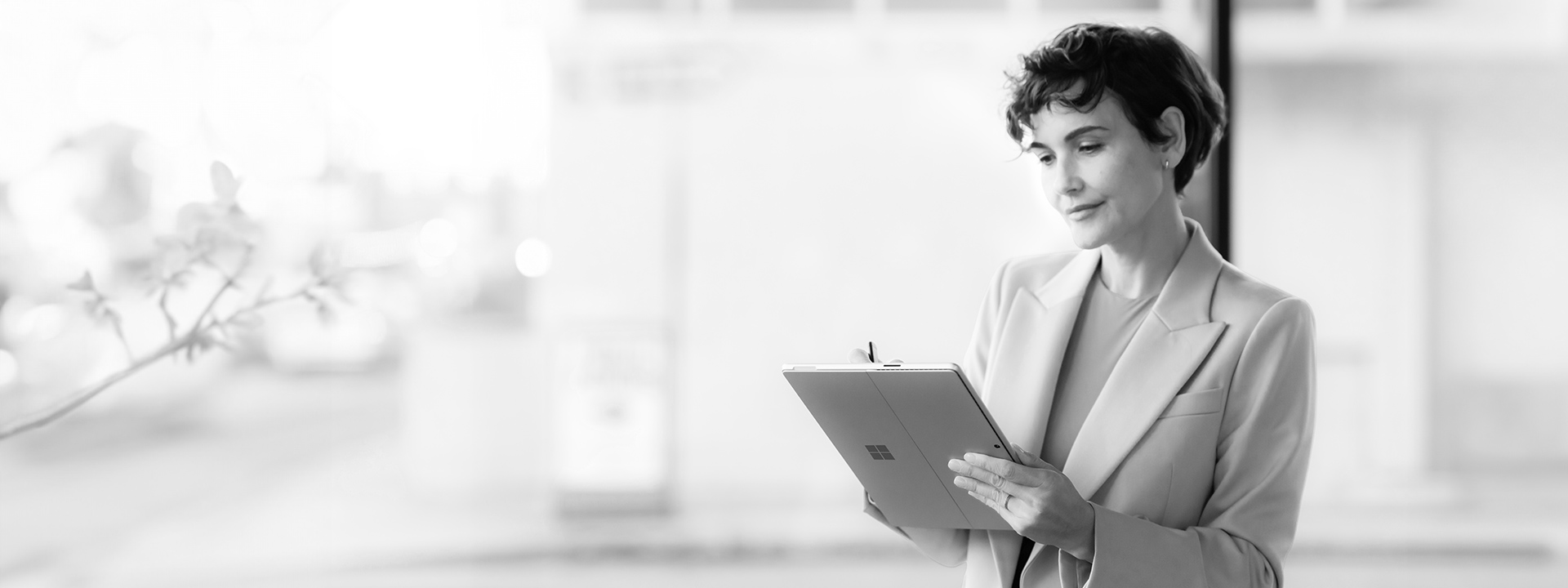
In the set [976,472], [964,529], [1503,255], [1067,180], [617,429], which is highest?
[1067,180]

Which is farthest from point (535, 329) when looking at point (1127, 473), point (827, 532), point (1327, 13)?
point (1127, 473)

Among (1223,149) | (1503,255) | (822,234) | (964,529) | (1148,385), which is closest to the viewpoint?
(1148,385)

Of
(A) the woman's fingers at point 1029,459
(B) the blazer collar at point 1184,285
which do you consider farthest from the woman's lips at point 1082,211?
(A) the woman's fingers at point 1029,459

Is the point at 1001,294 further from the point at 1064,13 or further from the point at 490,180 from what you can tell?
the point at 490,180

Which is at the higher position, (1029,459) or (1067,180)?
(1067,180)

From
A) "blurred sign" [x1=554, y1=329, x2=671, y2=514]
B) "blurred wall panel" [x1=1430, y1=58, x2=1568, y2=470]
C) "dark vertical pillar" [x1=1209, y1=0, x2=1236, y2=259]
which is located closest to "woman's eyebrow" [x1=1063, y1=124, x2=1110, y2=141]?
"dark vertical pillar" [x1=1209, y1=0, x2=1236, y2=259]

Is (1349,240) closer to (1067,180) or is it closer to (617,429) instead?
(1067,180)

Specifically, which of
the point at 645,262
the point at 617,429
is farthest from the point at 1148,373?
the point at 645,262

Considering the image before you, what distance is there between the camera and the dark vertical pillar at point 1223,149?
7.66 ft

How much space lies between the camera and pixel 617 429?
138 inches

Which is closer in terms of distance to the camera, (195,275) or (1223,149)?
(195,275)

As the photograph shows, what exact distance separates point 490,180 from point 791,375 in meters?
2.58

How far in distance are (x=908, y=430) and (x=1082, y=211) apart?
10.6 inches

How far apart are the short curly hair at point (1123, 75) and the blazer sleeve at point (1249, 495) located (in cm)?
22
